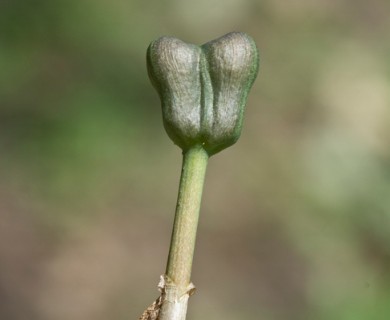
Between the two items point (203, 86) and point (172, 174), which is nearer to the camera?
point (203, 86)

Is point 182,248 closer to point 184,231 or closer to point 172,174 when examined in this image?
point 184,231

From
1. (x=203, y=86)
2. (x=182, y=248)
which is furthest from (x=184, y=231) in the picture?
(x=203, y=86)

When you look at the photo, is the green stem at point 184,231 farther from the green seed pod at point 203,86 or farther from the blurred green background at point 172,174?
the blurred green background at point 172,174

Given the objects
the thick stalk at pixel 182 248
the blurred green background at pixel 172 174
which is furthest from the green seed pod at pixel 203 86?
the blurred green background at pixel 172 174

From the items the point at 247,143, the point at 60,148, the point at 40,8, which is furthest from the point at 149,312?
the point at 40,8

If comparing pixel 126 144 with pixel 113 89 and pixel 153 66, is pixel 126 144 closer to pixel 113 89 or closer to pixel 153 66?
pixel 113 89
